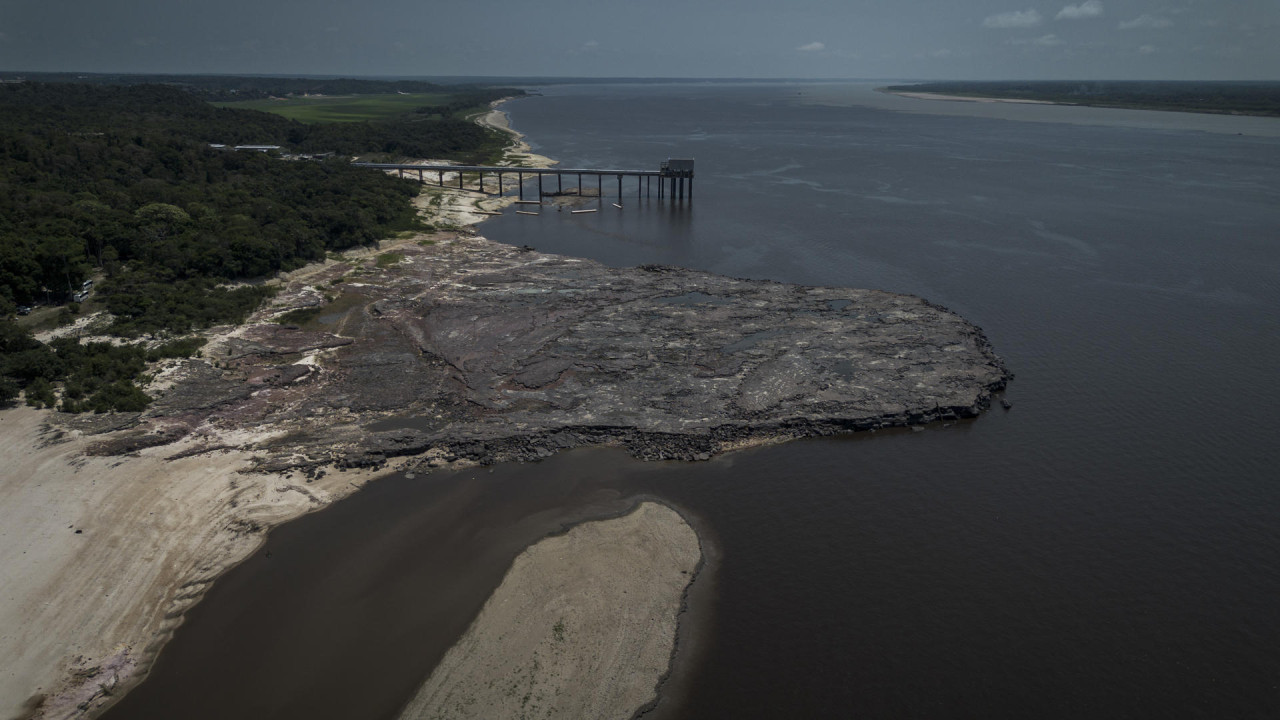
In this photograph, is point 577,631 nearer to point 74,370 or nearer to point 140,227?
point 74,370

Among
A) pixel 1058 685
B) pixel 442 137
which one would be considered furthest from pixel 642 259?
pixel 442 137

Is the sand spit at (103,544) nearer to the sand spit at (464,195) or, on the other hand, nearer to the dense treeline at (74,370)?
the dense treeline at (74,370)

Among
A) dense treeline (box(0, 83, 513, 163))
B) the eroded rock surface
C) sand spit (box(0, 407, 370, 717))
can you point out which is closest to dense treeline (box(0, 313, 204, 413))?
sand spit (box(0, 407, 370, 717))

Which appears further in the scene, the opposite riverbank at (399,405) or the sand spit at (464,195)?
the sand spit at (464,195)

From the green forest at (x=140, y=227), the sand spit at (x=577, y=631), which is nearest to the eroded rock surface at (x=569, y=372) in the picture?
the green forest at (x=140, y=227)

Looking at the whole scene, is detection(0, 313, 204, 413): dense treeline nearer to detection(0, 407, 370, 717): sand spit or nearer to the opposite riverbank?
the opposite riverbank

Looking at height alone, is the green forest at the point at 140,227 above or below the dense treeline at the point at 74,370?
above

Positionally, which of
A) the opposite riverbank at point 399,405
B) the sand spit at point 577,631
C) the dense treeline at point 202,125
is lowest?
the sand spit at point 577,631
